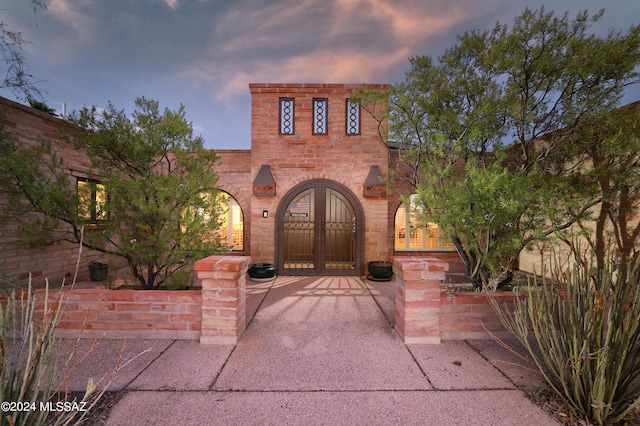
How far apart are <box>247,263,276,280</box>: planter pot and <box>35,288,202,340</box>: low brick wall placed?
2984 mm

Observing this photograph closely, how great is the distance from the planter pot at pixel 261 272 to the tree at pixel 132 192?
2.08 m

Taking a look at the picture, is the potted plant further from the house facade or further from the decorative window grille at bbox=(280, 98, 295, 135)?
the decorative window grille at bbox=(280, 98, 295, 135)

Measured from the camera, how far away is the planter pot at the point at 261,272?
612 cm

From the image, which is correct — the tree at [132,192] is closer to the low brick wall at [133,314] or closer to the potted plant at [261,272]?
the low brick wall at [133,314]

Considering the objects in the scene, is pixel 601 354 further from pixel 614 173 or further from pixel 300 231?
pixel 300 231

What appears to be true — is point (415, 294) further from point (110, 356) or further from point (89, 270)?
point (89, 270)

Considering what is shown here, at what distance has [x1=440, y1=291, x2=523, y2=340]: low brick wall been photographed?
10.4 feet

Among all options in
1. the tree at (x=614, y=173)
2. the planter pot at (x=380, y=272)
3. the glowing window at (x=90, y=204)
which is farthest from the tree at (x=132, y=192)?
the tree at (x=614, y=173)

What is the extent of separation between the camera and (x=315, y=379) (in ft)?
8.00

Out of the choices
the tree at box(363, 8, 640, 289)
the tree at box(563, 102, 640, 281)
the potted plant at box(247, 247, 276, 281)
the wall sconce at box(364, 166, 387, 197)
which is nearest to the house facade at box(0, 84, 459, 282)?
the wall sconce at box(364, 166, 387, 197)

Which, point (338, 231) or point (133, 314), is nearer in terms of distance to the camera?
point (133, 314)

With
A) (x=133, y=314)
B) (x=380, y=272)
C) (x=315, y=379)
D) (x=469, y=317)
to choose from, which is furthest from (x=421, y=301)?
(x=133, y=314)

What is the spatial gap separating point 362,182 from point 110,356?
576 centimetres

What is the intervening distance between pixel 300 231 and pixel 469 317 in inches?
178
